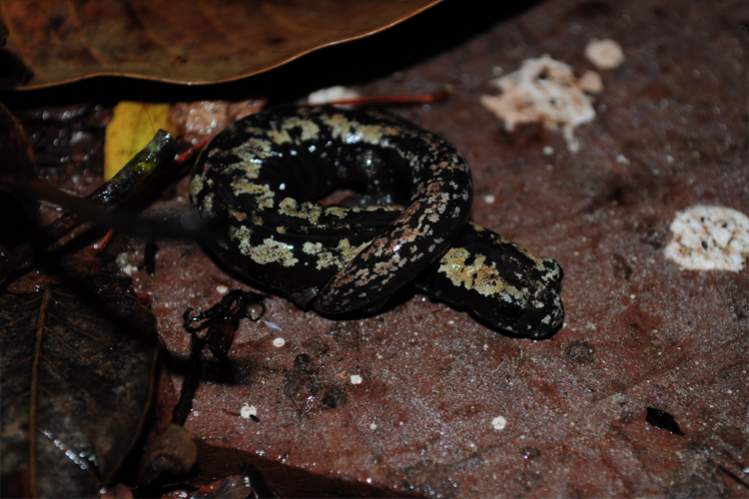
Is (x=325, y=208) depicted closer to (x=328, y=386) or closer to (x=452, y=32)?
(x=328, y=386)

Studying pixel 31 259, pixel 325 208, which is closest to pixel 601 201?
pixel 325 208

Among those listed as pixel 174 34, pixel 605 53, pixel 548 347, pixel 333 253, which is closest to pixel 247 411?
pixel 333 253

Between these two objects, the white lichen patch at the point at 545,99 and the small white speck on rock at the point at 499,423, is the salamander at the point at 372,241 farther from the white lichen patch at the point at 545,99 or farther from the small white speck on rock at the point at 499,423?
the white lichen patch at the point at 545,99

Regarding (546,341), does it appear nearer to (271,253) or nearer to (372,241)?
(372,241)

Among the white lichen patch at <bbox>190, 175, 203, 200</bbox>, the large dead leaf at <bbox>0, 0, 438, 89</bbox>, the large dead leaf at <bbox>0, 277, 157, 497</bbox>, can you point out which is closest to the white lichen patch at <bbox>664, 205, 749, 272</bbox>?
the large dead leaf at <bbox>0, 0, 438, 89</bbox>

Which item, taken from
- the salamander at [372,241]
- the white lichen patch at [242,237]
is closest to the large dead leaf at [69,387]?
the white lichen patch at [242,237]
